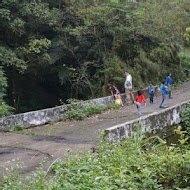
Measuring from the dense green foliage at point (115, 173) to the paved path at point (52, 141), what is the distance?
0.82 metres

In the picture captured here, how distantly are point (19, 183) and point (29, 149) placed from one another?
132 inches

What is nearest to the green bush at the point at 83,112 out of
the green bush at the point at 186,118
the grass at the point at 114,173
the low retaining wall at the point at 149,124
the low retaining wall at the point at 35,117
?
the low retaining wall at the point at 35,117

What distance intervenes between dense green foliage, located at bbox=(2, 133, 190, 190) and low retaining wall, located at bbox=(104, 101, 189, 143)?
1.24 meters

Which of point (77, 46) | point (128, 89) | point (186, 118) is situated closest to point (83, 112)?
point (128, 89)

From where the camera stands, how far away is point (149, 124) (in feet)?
30.6

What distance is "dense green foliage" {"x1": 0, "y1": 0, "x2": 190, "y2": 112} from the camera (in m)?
17.1

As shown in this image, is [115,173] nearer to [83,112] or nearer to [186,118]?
[186,118]

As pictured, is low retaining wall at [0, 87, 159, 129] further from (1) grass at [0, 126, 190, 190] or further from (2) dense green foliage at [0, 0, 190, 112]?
(1) grass at [0, 126, 190, 190]

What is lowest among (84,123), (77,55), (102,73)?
(84,123)

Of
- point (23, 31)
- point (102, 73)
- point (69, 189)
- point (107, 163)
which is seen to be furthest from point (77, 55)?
point (69, 189)

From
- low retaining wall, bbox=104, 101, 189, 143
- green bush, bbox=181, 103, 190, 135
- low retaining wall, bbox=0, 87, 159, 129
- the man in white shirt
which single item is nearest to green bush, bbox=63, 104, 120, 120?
low retaining wall, bbox=0, 87, 159, 129

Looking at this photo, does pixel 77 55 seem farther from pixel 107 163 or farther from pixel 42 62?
pixel 107 163

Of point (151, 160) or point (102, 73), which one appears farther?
point (102, 73)

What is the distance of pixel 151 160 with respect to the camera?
5.88 m
